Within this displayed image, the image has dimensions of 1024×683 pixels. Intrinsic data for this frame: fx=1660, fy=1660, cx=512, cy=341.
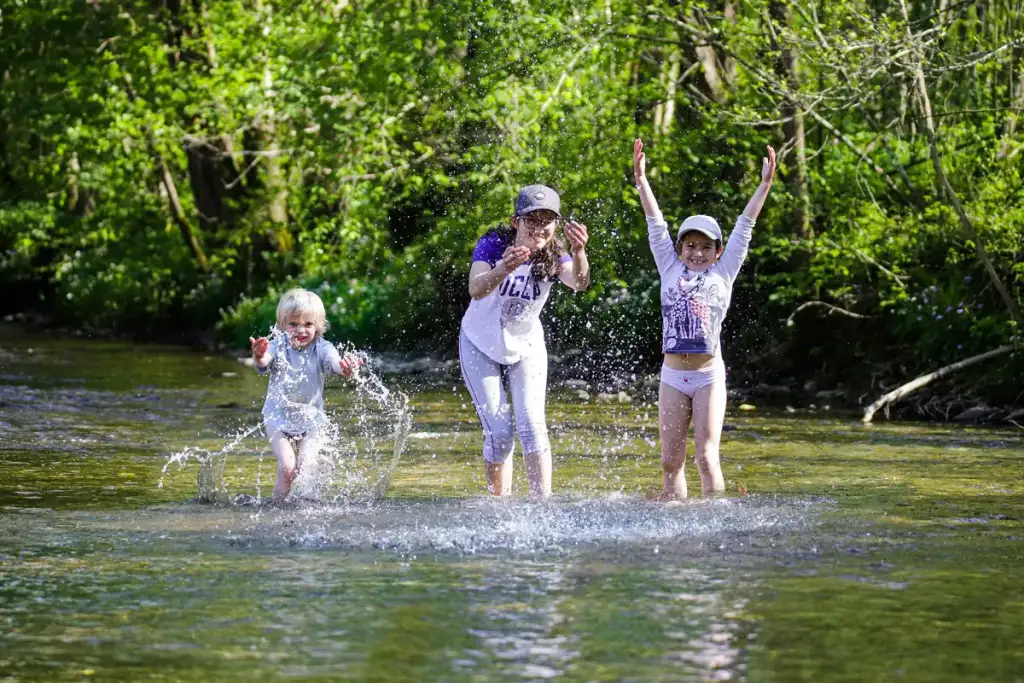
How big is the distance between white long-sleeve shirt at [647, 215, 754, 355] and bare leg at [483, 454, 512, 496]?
1046 millimetres

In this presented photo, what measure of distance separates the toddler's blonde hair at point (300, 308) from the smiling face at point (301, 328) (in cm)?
2

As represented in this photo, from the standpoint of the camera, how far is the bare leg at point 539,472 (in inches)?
337

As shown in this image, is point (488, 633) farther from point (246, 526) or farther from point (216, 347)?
point (216, 347)

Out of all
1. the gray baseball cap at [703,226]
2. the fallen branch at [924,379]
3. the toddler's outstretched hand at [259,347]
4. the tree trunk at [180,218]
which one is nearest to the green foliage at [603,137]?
the fallen branch at [924,379]

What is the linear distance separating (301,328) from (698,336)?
2.10 m

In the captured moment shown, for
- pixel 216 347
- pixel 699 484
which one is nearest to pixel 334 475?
pixel 699 484

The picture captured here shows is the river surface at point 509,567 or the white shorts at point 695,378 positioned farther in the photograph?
the white shorts at point 695,378

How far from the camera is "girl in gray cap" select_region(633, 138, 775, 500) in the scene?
854 centimetres

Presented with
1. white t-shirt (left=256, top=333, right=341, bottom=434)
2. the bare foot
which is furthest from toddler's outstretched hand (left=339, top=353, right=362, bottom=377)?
the bare foot

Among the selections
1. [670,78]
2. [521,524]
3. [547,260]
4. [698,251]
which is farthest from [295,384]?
[670,78]

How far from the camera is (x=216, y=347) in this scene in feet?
84.8

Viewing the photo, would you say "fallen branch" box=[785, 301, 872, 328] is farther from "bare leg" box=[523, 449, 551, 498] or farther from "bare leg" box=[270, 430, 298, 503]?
"bare leg" box=[270, 430, 298, 503]

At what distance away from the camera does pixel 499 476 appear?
28.7 ft

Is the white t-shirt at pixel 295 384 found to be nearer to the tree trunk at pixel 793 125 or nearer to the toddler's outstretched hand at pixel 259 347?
the toddler's outstretched hand at pixel 259 347
